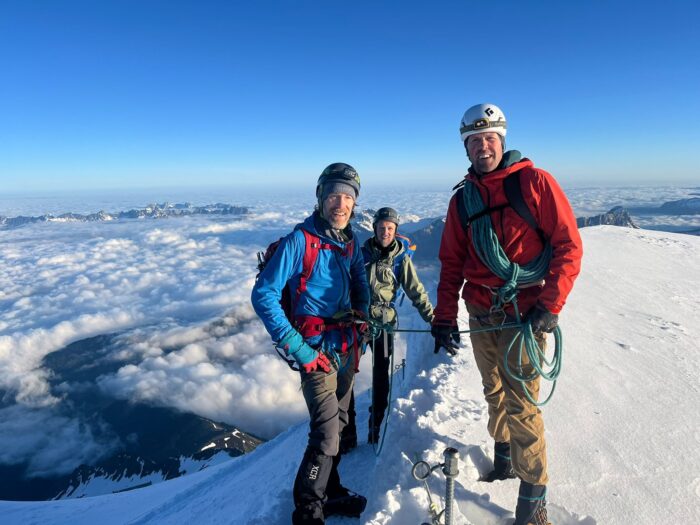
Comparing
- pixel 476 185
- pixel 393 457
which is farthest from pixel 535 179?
pixel 393 457

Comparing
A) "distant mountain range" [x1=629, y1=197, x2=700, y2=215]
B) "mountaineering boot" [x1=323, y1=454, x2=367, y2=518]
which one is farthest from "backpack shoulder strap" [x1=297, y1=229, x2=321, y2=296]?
"distant mountain range" [x1=629, y1=197, x2=700, y2=215]

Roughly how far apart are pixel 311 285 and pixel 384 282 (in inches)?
66.7

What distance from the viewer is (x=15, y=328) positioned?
538 feet

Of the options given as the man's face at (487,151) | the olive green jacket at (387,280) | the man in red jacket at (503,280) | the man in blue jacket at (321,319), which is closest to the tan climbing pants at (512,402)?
the man in red jacket at (503,280)

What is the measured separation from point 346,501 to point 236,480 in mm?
4155

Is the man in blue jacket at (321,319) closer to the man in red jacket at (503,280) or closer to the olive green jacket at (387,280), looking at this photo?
the man in red jacket at (503,280)

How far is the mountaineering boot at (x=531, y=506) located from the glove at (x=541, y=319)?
127 cm

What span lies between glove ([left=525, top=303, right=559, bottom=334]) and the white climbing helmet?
1.54 m

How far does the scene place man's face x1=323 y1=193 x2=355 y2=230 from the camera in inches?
136

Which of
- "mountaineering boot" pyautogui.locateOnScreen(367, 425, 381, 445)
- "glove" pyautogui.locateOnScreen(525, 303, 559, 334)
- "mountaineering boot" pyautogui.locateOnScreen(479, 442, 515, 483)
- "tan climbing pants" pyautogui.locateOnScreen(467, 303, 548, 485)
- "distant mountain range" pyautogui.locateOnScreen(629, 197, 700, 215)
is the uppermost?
"glove" pyautogui.locateOnScreen(525, 303, 559, 334)

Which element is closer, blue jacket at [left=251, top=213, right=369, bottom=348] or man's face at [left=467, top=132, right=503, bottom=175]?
blue jacket at [left=251, top=213, right=369, bottom=348]

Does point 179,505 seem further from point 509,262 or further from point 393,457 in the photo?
point 509,262

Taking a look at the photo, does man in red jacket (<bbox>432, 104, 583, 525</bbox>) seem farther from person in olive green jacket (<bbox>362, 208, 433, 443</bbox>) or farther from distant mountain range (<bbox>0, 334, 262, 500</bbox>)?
distant mountain range (<bbox>0, 334, 262, 500</bbox>)

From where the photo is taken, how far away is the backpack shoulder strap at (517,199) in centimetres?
305
